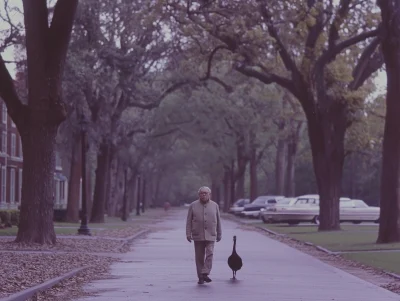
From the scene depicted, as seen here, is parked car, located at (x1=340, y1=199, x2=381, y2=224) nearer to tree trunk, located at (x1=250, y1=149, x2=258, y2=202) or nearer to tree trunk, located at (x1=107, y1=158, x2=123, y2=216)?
tree trunk, located at (x1=107, y1=158, x2=123, y2=216)

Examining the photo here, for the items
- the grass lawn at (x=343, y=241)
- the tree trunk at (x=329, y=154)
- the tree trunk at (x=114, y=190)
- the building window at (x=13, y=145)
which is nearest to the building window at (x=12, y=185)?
the building window at (x=13, y=145)

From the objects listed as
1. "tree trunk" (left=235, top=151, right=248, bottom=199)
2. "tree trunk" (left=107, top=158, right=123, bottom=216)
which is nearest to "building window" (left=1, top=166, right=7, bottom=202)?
"tree trunk" (left=107, top=158, right=123, bottom=216)

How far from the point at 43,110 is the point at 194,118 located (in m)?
46.0

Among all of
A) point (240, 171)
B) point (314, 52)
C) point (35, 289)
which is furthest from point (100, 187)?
point (35, 289)

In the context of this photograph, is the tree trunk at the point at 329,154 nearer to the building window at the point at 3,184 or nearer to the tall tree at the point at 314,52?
the tall tree at the point at 314,52

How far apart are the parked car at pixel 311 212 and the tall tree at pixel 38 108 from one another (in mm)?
27679

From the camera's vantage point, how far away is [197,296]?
15.1 meters

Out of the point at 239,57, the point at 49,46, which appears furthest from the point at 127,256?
the point at 239,57

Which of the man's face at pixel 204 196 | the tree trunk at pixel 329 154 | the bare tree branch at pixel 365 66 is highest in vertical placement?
the bare tree branch at pixel 365 66

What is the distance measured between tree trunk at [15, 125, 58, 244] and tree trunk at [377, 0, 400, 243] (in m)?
10.2

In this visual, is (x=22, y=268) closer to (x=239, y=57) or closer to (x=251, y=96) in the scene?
(x=239, y=57)

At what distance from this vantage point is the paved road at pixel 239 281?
15.3 metres

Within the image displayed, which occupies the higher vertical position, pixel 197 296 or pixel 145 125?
pixel 145 125

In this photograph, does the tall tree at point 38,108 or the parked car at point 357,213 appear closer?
the tall tree at point 38,108
